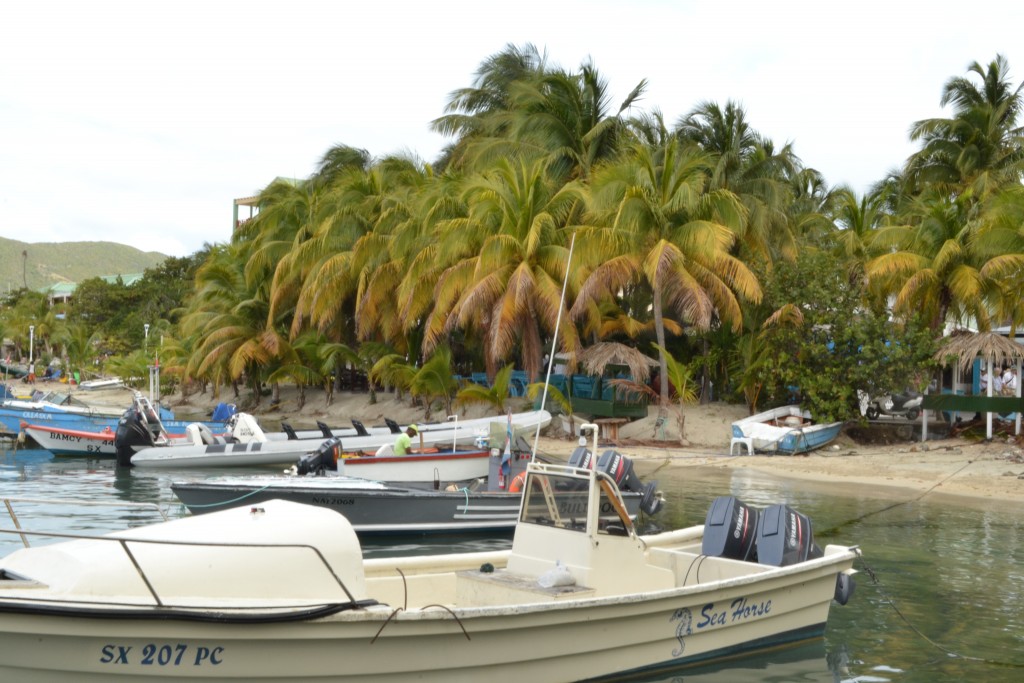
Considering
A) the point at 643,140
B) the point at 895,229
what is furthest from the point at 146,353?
the point at 895,229

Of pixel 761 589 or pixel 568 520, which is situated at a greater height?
pixel 568 520

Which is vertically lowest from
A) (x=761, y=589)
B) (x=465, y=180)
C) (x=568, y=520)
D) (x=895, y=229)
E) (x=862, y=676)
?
(x=862, y=676)

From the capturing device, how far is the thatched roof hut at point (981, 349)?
25609 millimetres

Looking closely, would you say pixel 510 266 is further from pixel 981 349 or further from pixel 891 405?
pixel 981 349

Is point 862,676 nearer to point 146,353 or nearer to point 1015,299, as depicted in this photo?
point 1015,299

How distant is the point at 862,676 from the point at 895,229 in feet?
73.6

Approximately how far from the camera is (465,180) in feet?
116

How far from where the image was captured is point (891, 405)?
34031 millimetres

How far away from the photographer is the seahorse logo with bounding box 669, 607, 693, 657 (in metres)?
9.36

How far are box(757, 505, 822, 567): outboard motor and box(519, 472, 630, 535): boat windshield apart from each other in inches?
79.7

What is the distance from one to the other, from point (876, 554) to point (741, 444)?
41.2 feet

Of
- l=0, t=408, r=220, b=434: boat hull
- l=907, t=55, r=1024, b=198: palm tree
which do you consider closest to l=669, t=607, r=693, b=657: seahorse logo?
l=0, t=408, r=220, b=434: boat hull

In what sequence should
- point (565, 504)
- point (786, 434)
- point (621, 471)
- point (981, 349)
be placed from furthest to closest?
point (786, 434)
point (981, 349)
point (621, 471)
point (565, 504)

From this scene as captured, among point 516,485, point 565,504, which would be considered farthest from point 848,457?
point 565,504
